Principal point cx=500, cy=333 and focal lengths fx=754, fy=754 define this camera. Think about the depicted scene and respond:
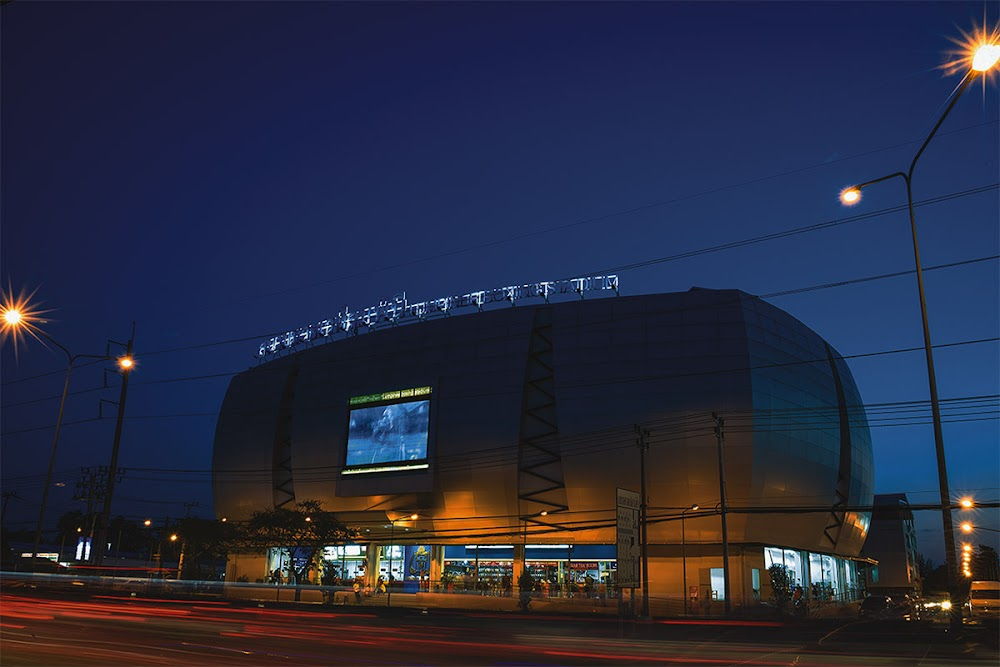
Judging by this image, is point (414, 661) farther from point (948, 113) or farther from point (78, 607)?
point (78, 607)

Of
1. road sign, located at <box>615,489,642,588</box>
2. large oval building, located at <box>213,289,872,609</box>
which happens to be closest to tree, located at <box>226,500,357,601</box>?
large oval building, located at <box>213,289,872,609</box>

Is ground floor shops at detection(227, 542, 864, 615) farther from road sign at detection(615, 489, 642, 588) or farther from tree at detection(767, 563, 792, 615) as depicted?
road sign at detection(615, 489, 642, 588)

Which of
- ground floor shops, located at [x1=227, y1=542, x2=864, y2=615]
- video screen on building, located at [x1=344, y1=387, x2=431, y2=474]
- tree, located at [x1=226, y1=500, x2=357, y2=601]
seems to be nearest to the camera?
ground floor shops, located at [x1=227, y1=542, x2=864, y2=615]

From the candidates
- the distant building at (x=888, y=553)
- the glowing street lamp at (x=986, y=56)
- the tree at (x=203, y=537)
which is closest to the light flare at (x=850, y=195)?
the glowing street lamp at (x=986, y=56)

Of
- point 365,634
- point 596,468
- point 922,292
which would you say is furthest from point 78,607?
point 596,468

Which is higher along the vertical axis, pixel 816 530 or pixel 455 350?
pixel 455 350

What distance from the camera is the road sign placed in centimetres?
1884

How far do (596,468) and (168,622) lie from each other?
46.7 meters

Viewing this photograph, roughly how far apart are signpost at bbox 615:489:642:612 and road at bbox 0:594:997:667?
6.27ft

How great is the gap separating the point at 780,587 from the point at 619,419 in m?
19.4

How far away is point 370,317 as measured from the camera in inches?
3383

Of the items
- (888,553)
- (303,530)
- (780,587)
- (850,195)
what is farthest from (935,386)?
(888,553)

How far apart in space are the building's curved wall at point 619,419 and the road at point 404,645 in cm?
3643

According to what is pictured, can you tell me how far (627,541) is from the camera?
19.4m
